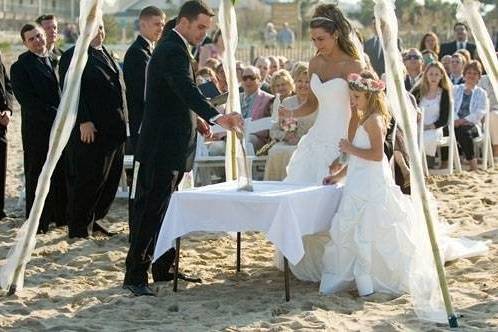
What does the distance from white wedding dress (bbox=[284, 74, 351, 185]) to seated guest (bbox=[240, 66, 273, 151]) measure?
3.81 meters

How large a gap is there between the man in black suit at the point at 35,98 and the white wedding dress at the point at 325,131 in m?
3.06

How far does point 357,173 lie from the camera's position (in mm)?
6996

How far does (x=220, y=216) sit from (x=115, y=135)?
2.89 metres

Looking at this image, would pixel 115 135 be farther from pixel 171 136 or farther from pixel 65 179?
pixel 171 136

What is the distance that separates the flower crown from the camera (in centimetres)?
692

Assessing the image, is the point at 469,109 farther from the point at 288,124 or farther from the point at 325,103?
the point at 325,103

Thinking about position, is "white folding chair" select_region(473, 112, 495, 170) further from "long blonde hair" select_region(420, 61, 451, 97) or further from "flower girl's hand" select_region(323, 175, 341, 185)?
"flower girl's hand" select_region(323, 175, 341, 185)

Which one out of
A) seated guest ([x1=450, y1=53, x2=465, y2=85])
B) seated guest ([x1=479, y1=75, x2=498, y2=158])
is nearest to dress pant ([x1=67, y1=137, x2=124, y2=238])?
seated guest ([x1=479, y1=75, x2=498, y2=158])

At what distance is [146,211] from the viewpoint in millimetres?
6871

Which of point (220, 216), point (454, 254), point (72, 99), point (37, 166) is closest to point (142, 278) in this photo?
point (220, 216)

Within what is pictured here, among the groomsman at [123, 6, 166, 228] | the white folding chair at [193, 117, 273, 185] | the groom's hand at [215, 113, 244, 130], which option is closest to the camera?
the groom's hand at [215, 113, 244, 130]

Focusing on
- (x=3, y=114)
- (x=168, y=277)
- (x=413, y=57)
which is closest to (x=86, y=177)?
(x=3, y=114)

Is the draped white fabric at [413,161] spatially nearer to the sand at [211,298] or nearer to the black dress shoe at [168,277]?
the sand at [211,298]

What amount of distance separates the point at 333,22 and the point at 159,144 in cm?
156
